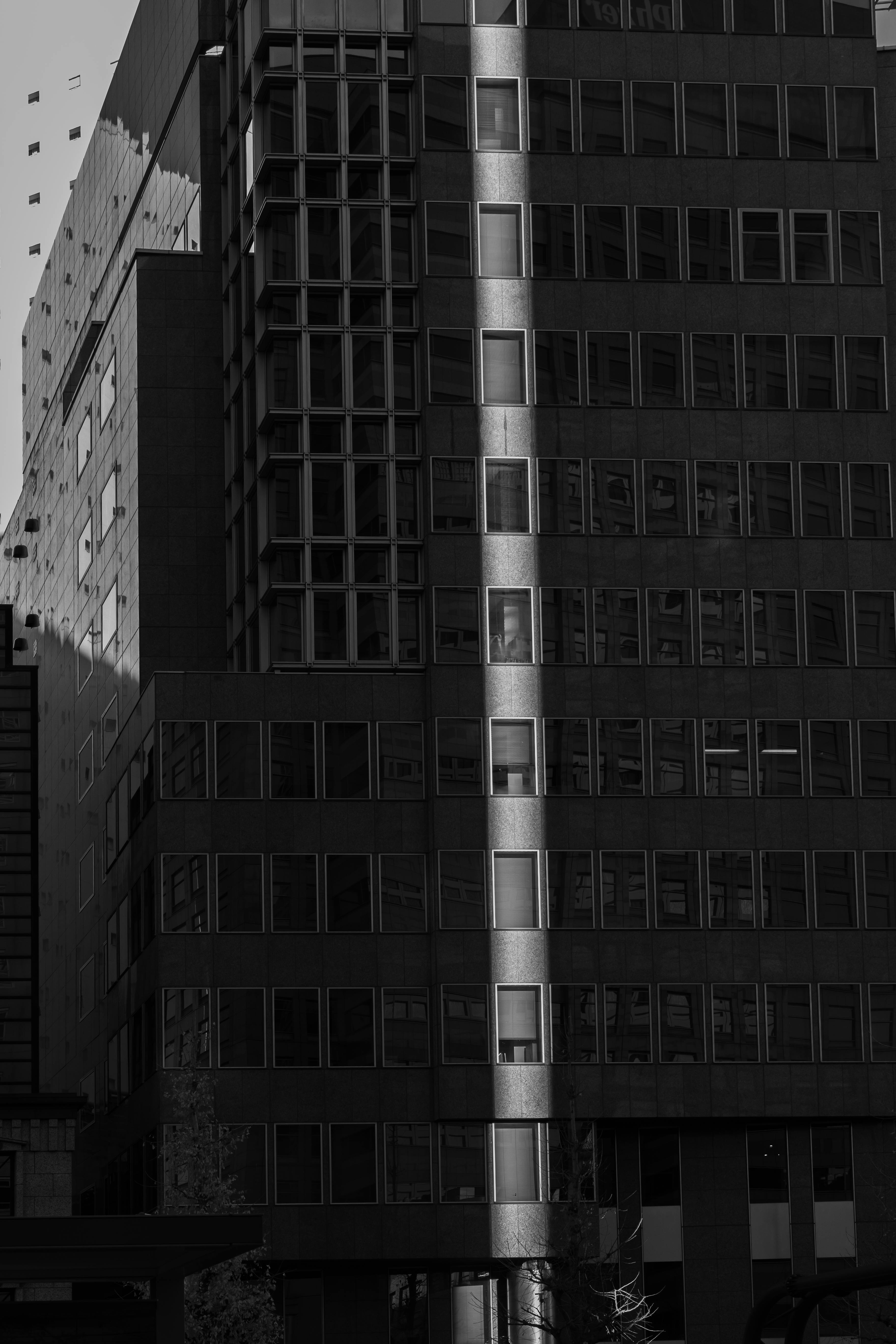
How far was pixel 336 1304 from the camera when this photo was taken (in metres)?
77.0

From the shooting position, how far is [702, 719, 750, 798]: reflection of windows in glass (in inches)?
3184

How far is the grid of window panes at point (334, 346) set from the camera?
82.7m

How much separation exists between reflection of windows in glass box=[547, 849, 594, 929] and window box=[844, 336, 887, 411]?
2072 cm

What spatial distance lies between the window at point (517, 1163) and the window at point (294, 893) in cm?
1002

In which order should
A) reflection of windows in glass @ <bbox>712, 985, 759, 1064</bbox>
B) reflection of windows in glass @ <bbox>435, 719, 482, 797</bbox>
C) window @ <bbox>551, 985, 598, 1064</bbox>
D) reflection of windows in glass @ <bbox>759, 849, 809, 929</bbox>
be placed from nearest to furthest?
window @ <bbox>551, 985, 598, 1064</bbox> < reflection of windows in glass @ <bbox>712, 985, 759, 1064</bbox> < reflection of windows in glass @ <bbox>759, 849, 809, 929</bbox> < reflection of windows in glass @ <bbox>435, 719, 482, 797</bbox>

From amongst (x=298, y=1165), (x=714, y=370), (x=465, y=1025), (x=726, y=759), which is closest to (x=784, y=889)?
(x=726, y=759)

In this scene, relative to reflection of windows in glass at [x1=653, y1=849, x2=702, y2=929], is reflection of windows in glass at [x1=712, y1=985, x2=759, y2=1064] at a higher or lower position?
lower

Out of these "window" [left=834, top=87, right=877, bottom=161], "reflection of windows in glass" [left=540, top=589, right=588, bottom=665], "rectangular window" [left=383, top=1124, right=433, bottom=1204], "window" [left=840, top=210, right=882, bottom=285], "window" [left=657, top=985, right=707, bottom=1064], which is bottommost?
"rectangular window" [left=383, top=1124, right=433, bottom=1204]

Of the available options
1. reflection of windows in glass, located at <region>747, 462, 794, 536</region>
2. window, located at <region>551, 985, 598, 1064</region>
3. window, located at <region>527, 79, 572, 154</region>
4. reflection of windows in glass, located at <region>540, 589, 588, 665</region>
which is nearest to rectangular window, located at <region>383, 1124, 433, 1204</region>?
window, located at <region>551, 985, 598, 1064</region>

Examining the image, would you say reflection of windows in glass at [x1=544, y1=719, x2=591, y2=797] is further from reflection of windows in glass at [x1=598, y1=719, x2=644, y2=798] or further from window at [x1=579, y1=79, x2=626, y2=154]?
window at [x1=579, y1=79, x2=626, y2=154]

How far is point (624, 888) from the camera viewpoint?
262 ft

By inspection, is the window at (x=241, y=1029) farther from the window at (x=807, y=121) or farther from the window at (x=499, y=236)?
the window at (x=807, y=121)

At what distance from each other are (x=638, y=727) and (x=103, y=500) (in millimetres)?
34790

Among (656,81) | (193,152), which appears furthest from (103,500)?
(656,81)
